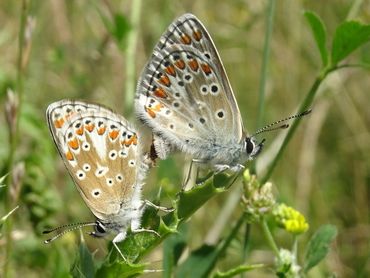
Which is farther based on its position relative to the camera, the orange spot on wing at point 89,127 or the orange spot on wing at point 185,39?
the orange spot on wing at point 185,39

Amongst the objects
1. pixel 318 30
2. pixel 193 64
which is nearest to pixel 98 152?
pixel 193 64

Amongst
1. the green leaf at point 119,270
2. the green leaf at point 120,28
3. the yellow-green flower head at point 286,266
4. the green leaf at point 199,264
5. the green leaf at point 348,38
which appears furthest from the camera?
the green leaf at point 120,28

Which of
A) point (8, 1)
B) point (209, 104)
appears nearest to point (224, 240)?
point (209, 104)

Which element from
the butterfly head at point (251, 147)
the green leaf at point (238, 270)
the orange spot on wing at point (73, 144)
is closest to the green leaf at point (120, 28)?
the butterfly head at point (251, 147)

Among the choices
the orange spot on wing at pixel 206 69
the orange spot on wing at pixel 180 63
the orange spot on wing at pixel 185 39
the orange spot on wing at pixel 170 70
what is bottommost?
the orange spot on wing at pixel 206 69

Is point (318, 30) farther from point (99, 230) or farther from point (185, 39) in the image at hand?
point (99, 230)

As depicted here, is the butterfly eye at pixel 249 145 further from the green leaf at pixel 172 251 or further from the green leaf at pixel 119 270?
the green leaf at pixel 119 270
